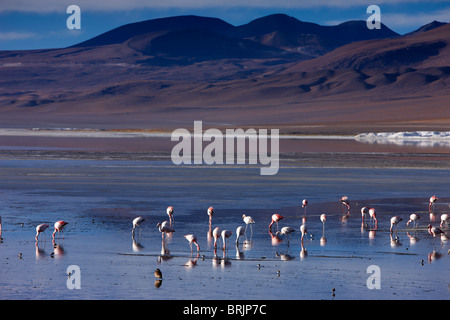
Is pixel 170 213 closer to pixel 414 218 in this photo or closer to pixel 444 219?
pixel 414 218

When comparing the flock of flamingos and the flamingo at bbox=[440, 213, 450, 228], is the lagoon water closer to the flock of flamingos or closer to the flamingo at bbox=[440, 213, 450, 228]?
the flock of flamingos

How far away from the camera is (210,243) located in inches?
563

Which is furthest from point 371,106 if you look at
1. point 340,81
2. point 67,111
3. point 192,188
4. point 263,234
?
point 263,234

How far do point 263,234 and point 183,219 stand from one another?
2.47 m

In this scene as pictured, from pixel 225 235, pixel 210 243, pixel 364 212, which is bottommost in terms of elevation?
pixel 210 243

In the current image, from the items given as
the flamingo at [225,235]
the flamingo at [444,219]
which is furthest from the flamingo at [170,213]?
the flamingo at [444,219]

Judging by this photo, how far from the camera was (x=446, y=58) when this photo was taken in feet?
653

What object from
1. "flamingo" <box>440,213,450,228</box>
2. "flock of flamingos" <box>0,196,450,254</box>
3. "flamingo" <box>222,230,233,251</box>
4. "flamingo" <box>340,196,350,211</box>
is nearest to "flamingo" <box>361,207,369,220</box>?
"flock of flamingos" <box>0,196,450,254</box>

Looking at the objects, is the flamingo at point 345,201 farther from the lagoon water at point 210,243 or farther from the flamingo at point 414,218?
the flamingo at point 414,218

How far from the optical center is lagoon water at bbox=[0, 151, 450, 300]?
35.9 ft

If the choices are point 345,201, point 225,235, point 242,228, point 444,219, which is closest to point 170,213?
point 242,228

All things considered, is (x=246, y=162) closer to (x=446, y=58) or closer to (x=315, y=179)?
(x=315, y=179)

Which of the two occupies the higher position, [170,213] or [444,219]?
[170,213]

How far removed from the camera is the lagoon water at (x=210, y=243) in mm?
10938
